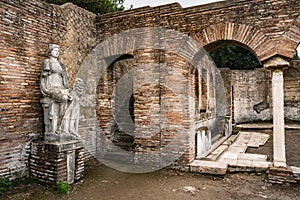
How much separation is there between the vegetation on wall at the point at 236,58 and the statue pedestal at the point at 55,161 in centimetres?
1575

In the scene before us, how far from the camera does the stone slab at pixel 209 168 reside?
4.97 meters

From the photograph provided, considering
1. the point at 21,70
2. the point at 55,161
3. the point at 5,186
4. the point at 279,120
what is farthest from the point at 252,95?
the point at 5,186

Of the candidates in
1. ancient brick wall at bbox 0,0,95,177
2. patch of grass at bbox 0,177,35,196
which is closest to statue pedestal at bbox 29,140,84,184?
patch of grass at bbox 0,177,35,196

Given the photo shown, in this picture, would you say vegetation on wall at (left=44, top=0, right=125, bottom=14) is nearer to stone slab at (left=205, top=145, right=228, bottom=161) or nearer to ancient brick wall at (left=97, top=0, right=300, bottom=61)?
ancient brick wall at (left=97, top=0, right=300, bottom=61)

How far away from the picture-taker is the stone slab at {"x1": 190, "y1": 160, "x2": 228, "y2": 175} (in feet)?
16.3

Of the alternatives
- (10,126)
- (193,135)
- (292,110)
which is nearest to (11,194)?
(10,126)

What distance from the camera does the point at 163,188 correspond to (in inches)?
170

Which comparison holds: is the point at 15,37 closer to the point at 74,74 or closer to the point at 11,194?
the point at 74,74

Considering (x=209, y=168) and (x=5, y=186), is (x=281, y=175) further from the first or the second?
(x=5, y=186)

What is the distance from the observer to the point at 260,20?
15.4ft

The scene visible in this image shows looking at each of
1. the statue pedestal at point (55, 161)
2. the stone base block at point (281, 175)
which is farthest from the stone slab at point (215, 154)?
the statue pedestal at point (55, 161)

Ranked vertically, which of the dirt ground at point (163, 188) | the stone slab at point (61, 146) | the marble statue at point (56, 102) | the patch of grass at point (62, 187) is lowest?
the dirt ground at point (163, 188)

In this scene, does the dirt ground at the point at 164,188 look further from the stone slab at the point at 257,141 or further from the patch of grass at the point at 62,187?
the stone slab at the point at 257,141

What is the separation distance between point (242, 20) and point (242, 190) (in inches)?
143
